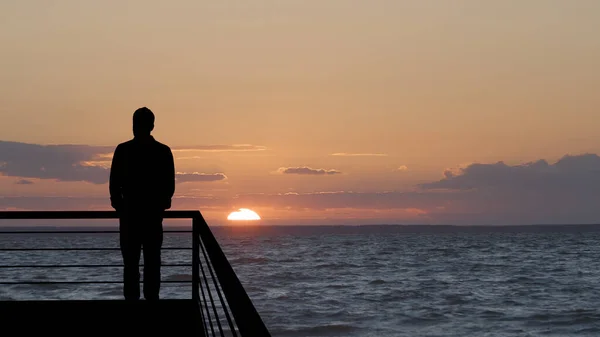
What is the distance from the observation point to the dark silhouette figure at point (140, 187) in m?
6.14

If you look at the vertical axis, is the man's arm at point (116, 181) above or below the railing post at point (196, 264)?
above

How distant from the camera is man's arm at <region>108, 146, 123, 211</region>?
6.14 metres

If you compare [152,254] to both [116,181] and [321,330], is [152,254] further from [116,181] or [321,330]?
[321,330]

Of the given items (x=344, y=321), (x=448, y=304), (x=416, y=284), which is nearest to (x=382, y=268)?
(x=416, y=284)

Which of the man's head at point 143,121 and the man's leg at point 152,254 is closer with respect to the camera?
the man's head at point 143,121

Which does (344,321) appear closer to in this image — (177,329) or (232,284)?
(177,329)

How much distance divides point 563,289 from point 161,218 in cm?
4394

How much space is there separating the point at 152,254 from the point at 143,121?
3.38ft

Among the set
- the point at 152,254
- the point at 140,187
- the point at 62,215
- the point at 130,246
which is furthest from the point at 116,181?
the point at 62,215

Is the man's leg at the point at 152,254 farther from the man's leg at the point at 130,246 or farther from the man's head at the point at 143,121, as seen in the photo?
the man's head at the point at 143,121

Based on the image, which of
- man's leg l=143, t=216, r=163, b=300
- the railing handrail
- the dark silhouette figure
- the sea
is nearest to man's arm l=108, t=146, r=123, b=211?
the dark silhouette figure

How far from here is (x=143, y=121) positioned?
609 cm

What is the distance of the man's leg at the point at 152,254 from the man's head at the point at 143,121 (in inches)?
26.2

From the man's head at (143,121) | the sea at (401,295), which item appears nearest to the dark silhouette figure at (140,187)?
the man's head at (143,121)
